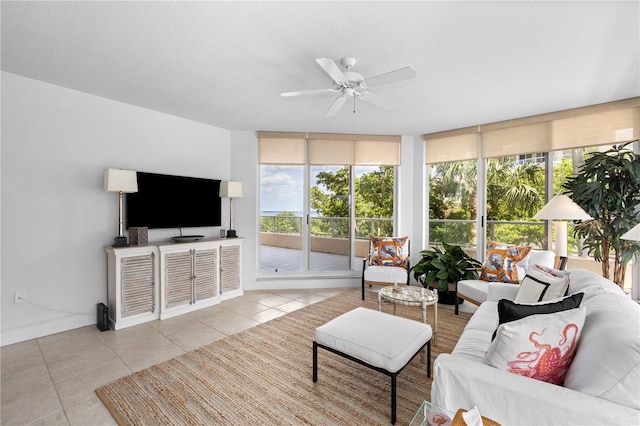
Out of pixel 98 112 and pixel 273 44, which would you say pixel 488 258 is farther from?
pixel 98 112

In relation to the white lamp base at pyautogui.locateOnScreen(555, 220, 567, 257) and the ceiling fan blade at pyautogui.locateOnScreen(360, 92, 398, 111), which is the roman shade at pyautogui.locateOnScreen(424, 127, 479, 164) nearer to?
the white lamp base at pyautogui.locateOnScreen(555, 220, 567, 257)

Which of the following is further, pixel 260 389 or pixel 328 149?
pixel 328 149

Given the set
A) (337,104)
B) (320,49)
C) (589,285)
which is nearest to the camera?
(589,285)

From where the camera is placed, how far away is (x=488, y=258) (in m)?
3.71

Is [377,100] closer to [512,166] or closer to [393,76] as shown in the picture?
[393,76]

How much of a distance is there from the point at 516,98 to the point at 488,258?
192cm

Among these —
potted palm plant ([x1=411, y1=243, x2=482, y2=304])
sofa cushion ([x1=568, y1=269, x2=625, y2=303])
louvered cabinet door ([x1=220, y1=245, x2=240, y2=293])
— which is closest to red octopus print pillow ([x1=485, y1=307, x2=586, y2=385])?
sofa cushion ([x1=568, y1=269, x2=625, y2=303])

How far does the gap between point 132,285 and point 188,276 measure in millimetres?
641

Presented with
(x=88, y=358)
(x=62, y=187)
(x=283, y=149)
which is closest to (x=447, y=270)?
(x=283, y=149)

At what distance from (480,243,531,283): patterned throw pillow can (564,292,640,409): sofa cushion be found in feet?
7.08

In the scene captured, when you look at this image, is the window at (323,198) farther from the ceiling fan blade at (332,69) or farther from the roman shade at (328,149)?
the ceiling fan blade at (332,69)

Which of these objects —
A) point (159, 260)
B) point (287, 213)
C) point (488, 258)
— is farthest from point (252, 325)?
point (488, 258)

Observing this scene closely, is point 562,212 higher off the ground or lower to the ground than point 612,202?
lower

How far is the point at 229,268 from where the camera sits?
170 inches
